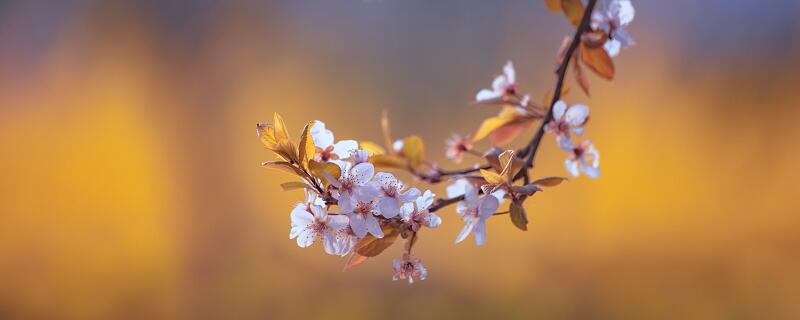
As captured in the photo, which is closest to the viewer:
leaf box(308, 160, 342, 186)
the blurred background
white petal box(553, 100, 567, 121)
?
leaf box(308, 160, 342, 186)

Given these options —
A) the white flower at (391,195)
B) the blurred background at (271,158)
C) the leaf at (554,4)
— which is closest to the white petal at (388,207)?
the white flower at (391,195)

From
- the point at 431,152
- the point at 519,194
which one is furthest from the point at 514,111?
the point at 431,152

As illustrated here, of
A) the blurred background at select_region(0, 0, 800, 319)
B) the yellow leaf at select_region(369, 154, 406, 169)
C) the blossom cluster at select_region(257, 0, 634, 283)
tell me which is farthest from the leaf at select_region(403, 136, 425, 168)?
the blurred background at select_region(0, 0, 800, 319)

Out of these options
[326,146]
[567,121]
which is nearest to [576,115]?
[567,121]

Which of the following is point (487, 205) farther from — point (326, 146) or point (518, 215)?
point (326, 146)

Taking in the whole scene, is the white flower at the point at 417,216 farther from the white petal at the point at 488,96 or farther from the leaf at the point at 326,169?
the white petal at the point at 488,96

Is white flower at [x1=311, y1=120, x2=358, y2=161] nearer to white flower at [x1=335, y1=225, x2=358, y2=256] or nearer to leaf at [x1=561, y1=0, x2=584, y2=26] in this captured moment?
white flower at [x1=335, y1=225, x2=358, y2=256]

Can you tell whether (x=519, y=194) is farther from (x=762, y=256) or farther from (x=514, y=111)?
(x=762, y=256)

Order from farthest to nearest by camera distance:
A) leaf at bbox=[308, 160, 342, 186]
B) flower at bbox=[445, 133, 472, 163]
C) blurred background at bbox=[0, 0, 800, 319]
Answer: blurred background at bbox=[0, 0, 800, 319] → flower at bbox=[445, 133, 472, 163] → leaf at bbox=[308, 160, 342, 186]
